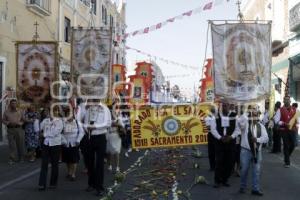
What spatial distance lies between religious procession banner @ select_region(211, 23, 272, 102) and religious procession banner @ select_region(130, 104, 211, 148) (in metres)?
2.70

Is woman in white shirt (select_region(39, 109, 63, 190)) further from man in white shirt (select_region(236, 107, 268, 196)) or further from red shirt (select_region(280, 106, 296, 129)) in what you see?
red shirt (select_region(280, 106, 296, 129))

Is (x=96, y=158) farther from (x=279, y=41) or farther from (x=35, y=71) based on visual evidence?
(x=279, y=41)

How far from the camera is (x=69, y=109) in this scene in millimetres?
10906

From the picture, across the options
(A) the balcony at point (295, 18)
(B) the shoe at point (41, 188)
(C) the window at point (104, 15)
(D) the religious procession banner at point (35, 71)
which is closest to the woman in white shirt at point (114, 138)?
(B) the shoe at point (41, 188)

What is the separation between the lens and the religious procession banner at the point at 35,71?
13.8 meters

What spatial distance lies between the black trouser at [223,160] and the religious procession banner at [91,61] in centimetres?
596

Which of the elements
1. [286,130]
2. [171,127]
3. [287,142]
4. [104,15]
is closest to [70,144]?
[171,127]

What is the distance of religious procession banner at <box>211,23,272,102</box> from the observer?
11.3 metres

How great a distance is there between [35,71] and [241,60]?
549cm

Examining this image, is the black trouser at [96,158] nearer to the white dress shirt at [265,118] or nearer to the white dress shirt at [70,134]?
the white dress shirt at [70,134]

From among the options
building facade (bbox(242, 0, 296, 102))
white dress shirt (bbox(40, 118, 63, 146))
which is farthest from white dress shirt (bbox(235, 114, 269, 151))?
building facade (bbox(242, 0, 296, 102))

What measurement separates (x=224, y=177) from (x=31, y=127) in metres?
6.27

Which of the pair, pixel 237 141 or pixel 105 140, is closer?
pixel 105 140

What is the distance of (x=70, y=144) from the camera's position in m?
11.2
